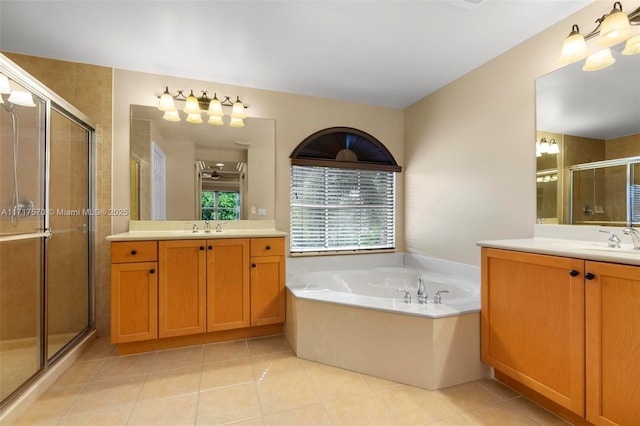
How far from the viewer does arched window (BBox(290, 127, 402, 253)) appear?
3.04 meters

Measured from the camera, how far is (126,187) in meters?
2.49

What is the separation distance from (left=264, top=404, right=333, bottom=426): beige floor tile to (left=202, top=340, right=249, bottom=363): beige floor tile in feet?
2.44

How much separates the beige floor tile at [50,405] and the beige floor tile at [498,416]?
7.12 ft

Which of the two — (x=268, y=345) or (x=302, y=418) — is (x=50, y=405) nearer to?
(x=268, y=345)

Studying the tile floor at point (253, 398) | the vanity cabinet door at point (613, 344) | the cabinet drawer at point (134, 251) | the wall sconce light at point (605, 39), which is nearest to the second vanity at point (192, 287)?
the cabinet drawer at point (134, 251)

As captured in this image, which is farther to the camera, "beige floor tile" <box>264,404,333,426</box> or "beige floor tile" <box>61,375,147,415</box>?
"beige floor tile" <box>61,375,147,415</box>

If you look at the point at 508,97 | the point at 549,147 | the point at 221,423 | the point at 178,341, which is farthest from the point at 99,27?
the point at 549,147

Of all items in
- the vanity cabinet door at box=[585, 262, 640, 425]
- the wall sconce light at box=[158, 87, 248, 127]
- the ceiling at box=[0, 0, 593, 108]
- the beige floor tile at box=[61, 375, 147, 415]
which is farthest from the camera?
the wall sconce light at box=[158, 87, 248, 127]

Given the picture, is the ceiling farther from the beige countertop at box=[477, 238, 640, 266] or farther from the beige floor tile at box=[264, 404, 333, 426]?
the beige floor tile at box=[264, 404, 333, 426]

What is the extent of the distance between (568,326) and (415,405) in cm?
87

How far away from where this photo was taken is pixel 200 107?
106 inches

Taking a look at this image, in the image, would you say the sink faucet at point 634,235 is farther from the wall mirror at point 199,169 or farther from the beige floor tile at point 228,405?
the wall mirror at point 199,169

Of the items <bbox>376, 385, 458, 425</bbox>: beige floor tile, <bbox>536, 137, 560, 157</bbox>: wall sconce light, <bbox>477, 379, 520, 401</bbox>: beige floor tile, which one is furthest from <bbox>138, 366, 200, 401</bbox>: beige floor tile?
<bbox>536, 137, 560, 157</bbox>: wall sconce light

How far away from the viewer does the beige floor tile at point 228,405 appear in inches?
56.9
